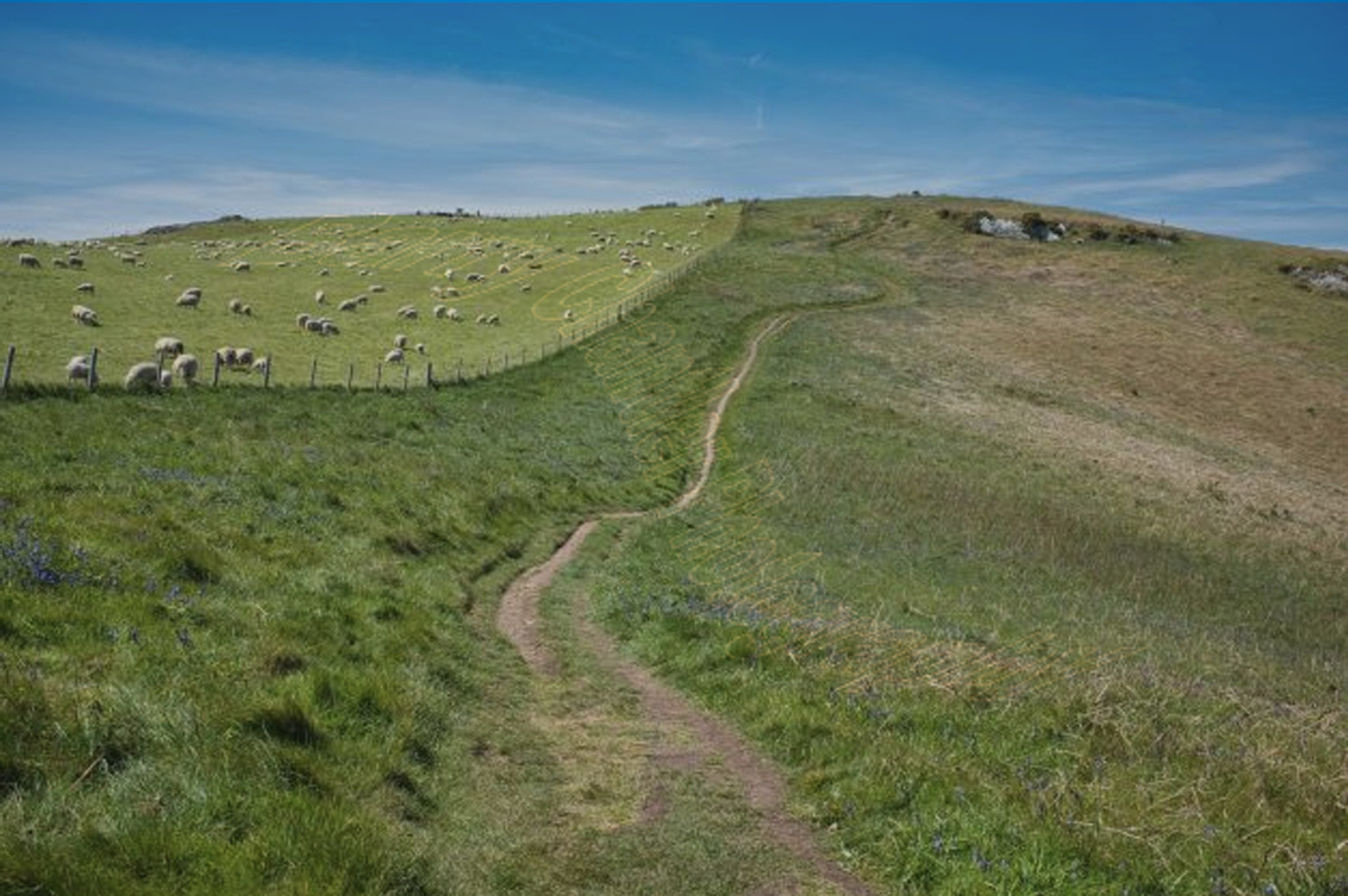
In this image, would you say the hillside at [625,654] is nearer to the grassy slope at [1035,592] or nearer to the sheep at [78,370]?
the grassy slope at [1035,592]

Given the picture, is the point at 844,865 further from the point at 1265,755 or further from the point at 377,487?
the point at 377,487

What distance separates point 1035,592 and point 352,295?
6016 centimetres

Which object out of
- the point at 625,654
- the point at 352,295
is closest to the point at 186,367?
the point at 625,654

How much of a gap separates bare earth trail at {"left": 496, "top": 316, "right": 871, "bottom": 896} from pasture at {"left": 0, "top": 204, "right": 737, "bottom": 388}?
20.9 metres

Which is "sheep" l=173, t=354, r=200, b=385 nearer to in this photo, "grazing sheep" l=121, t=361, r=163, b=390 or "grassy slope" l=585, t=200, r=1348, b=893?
"grazing sheep" l=121, t=361, r=163, b=390

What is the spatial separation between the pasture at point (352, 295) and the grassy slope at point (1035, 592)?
58.7ft

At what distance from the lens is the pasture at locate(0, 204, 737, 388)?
44781 mm

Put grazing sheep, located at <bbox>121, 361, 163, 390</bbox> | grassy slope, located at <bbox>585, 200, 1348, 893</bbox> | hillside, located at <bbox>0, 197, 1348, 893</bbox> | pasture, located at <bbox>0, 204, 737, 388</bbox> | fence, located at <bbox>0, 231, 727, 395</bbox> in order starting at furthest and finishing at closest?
pasture, located at <bbox>0, 204, 737, 388</bbox> < fence, located at <bbox>0, 231, 727, 395</bbox> < grazing sheep, located at <bbox>121, 361, 163, 390</bbox> < grassy slope, located at <bbox>585, 200, 1348, 893</bbox> < hillside, located at <bbox>0, 197, 1348, 893</bbox>

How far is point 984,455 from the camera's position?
162 ft

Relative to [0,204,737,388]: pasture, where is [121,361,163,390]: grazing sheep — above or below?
below

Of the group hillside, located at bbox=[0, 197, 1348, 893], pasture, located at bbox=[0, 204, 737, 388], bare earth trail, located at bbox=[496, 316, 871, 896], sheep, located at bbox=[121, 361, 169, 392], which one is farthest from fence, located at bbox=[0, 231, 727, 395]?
bare earth trail, located at bbox=[496, 316, 871, 896]

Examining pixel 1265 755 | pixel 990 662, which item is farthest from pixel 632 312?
pixel 1265 755

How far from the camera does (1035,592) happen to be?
1187 inches

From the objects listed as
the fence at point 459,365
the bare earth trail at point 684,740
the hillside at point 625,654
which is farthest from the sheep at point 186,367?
the bare earth trail at point 684,740
